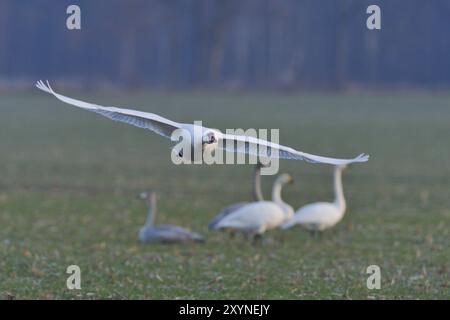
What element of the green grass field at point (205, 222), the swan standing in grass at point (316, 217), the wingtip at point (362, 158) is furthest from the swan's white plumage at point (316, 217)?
the wingtip at point (362, 158)

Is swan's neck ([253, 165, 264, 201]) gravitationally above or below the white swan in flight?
below

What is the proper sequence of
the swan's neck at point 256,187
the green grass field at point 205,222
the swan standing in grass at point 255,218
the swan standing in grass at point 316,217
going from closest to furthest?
the green grass field at point 205,222
the swan standing in grass at point 255,218
the swan standing in grass at point 316,217
the swan's neck at point 256,187

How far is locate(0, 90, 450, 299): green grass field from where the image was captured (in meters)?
12.5

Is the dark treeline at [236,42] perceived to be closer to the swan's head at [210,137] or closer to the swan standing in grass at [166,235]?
the swan standing in grass at [166,235]

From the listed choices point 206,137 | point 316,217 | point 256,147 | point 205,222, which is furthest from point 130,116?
point 205,222

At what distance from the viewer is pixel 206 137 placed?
1063cm

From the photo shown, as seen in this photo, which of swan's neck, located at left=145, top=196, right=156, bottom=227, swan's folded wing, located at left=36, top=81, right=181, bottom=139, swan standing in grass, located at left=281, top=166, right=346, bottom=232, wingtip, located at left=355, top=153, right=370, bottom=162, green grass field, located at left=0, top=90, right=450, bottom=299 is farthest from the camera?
swan's neck, located at left=145, top=196, right=156, bottom=227

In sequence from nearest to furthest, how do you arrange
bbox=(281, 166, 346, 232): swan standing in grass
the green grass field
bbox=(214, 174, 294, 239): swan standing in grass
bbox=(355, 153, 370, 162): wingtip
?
bbox=(355, 153, 370, 162): wingtip < the green grass field < bbox=(214, 174, 294, 239): swan standing in grass < bbox=(281, 166, 346, 232): swan standing in grass

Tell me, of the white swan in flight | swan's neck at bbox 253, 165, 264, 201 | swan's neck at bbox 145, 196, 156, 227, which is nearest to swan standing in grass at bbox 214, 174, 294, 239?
swan's neck at bbox 145, 196, 156, 227

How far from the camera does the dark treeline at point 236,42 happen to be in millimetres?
102500

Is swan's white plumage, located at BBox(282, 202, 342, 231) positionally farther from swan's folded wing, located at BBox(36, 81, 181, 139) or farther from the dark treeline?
the dark treeline

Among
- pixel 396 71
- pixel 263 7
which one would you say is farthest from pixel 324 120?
pixel 396 71

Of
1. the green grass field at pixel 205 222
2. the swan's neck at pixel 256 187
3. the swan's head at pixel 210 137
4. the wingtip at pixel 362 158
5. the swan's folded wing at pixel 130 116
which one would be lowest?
the green grass field at pixel 205 222
